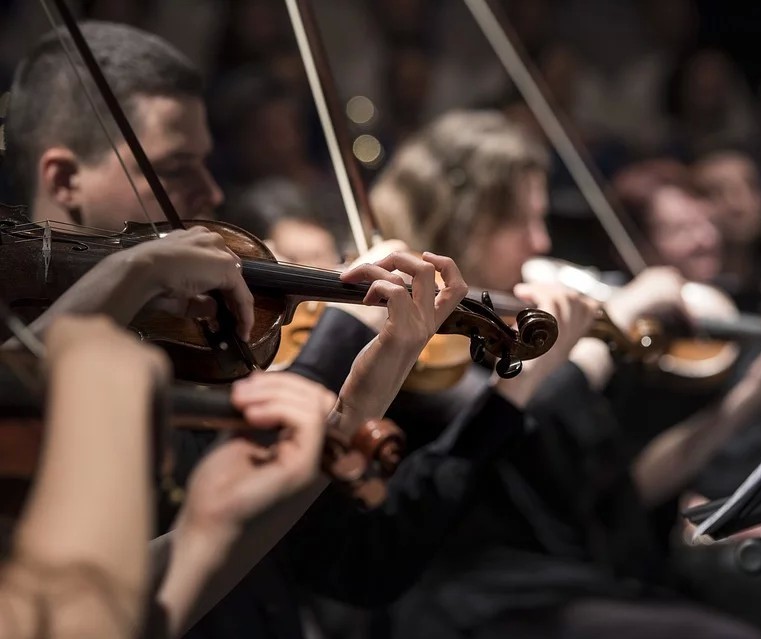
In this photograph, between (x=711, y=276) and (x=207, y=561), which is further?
(x=711, y=276)

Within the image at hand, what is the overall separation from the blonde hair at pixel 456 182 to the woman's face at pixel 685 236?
2.35ft

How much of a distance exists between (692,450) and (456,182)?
582 mm

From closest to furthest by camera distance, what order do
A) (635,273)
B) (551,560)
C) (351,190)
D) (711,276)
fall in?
(351,190) → (551,560) → (635,273) → (711,276)

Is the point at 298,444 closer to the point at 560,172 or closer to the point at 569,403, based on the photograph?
the point at 569,403

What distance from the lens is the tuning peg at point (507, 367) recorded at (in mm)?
954

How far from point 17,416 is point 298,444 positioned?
15cm

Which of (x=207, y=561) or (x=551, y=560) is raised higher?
(x=551, y=560)

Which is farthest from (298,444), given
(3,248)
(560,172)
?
(560,172)

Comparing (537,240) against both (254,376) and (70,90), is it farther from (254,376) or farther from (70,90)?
(254,376)

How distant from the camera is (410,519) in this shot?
1.20 metres

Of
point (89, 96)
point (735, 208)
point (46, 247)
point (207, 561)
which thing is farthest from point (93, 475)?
point (735, 208)

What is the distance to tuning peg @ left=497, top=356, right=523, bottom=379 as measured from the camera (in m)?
0.95

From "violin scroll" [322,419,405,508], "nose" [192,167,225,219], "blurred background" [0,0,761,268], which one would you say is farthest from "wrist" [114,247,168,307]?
"blurred background" [0,0,761,268]

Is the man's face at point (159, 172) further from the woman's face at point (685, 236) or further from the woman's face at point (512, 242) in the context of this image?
the woman's face at point (685, 236)
